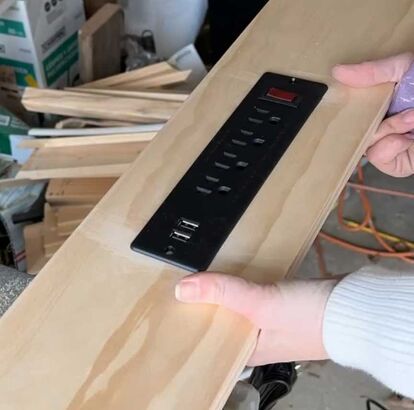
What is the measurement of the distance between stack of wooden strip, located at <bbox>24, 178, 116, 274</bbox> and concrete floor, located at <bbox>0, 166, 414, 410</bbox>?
39cm

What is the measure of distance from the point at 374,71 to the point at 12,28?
0.80 metres

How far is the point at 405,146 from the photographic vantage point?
3.20ft

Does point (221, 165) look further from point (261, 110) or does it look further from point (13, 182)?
point (13, 182)

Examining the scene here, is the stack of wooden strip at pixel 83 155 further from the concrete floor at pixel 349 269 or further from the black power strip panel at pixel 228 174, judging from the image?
the black power strip panel at pixel 228 174

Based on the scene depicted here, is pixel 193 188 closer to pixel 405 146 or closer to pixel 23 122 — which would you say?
pixel 405 146

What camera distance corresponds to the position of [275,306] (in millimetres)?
674

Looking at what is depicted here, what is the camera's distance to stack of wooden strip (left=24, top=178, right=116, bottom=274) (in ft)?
4.76

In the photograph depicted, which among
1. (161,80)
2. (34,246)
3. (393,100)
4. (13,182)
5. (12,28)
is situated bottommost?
(34,246)

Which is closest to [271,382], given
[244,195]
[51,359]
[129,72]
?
[244,195]

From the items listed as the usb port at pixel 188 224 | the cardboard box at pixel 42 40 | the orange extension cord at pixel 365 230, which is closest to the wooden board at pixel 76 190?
the cardboard box at pixel 42 40

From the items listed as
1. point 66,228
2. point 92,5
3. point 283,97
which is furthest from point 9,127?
point 283,97

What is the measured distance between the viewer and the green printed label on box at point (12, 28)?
1.45 metres

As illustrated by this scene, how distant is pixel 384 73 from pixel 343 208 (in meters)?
0.98

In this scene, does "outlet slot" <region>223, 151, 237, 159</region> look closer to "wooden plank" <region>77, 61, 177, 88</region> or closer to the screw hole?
the screw hole
